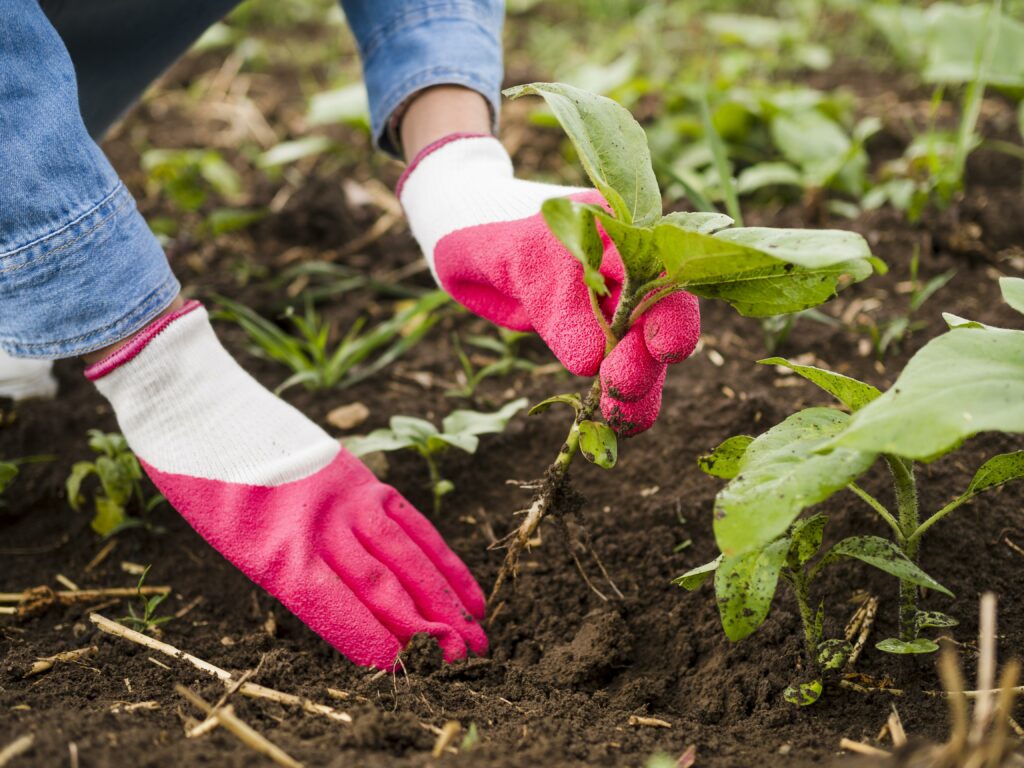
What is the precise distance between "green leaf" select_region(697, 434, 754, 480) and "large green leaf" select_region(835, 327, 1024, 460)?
24 centimetres

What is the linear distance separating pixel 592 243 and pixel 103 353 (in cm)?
88

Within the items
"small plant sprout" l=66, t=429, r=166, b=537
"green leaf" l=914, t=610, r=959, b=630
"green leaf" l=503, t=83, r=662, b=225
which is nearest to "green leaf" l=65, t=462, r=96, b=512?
"small plant sprout" l=66, t=429, r=166, b=537

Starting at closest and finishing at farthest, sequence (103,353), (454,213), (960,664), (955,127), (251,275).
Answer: (960,664)
(103,353)
(454,213)
(251,275)
(955,127)

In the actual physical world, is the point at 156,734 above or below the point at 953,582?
above

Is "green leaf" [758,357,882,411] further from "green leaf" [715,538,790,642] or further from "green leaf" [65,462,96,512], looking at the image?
"green leaf" [65,462,96,512]

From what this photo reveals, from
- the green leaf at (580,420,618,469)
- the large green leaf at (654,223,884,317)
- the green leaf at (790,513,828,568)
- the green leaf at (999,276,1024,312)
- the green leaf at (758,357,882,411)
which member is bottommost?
the green leaf at (790,513,828,568)

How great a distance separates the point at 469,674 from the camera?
1.36 metres

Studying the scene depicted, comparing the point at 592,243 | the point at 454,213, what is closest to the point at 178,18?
the point at 454,213

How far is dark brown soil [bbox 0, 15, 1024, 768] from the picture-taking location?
3.72 feet

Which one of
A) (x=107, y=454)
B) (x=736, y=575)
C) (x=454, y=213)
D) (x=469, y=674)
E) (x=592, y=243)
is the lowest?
(x=469, y=674)

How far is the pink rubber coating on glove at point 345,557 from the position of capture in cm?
144

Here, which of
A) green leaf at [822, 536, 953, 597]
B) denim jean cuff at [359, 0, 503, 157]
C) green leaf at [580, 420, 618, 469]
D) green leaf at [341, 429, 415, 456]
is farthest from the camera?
denim jean cuff at [359, 0, 503, 157]

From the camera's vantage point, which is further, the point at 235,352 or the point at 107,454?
the point at 235,352

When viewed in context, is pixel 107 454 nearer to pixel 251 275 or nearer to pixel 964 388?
pixel 251 275
